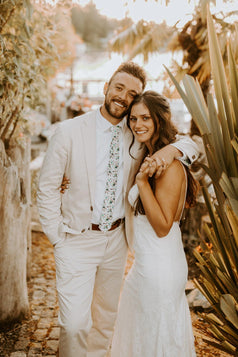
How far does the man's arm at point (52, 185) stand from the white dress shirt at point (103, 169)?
0.85 ft

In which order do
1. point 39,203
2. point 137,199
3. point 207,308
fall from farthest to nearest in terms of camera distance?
point 207,308 → point 39,203 → point 137,199

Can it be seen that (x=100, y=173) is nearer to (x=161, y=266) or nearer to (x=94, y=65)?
(x=161, y=266)

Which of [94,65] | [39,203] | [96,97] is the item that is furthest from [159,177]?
[94,65]

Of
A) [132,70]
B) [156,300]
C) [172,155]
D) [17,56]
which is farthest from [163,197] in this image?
[17,56]

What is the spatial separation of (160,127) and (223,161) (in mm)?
887

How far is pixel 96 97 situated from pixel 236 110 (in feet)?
48.1

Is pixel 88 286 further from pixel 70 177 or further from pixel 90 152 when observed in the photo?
pixel 90 152

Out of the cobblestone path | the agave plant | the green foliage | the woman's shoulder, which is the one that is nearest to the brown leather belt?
the woman's shoulder

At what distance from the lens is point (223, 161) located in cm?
167

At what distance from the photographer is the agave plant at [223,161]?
159 centimetres

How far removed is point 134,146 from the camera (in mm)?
2721

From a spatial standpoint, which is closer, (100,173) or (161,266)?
(161,266)

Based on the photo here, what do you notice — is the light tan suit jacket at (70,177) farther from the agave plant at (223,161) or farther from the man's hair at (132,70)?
the agave plant at (223,161)

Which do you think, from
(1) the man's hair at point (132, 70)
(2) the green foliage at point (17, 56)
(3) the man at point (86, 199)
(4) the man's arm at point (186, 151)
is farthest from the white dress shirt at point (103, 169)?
(2) the green foliage at point (17, 56)
